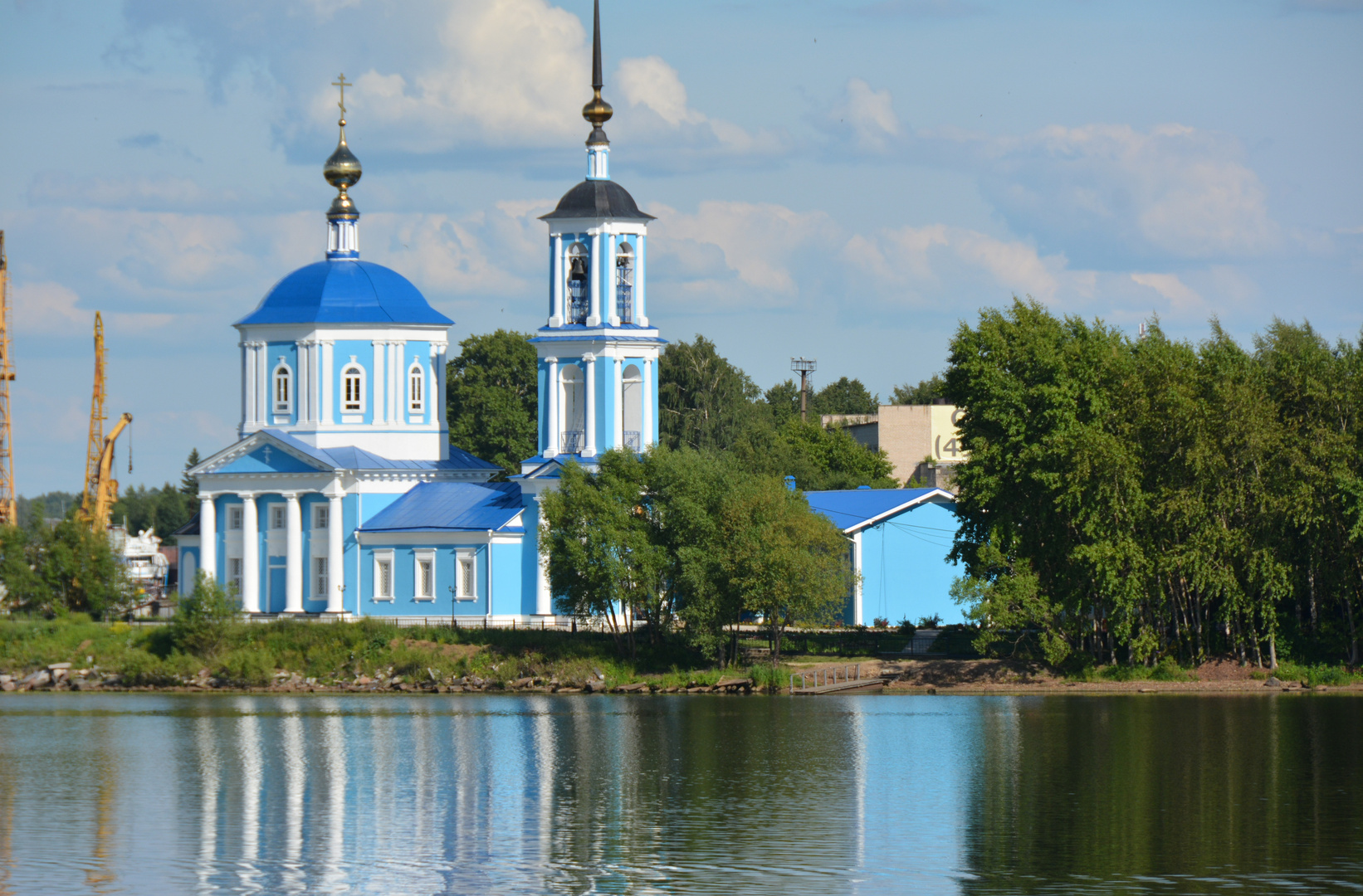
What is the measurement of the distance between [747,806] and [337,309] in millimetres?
40122

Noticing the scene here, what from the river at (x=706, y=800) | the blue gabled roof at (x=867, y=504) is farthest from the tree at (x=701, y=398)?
the river at (x=706, y=800)

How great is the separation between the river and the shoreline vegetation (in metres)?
4.49

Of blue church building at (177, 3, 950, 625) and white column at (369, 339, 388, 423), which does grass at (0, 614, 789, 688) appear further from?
white column at (369, 339, 388, 423)

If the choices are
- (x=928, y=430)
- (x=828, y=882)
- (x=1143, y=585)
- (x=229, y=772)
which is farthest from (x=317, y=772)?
(x=928, y=430)

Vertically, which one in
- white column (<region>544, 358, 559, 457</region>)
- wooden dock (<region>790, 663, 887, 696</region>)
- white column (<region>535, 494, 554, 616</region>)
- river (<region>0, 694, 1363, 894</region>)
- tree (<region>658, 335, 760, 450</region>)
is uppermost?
tree (<region>658, 335, 760, 450</region>)

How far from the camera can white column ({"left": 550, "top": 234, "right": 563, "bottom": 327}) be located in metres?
61.6

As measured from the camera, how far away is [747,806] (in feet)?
96.9

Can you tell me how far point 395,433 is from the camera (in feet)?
219

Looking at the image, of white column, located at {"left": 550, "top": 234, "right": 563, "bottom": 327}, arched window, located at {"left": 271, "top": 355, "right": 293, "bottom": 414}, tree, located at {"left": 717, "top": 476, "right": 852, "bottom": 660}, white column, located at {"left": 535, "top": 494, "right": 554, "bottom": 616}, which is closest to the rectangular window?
white column, located at {"left": 535, "top": 494, "right": 554, "bottom": 616}

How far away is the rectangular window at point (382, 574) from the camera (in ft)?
208

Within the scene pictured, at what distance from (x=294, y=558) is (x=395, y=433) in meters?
5.75

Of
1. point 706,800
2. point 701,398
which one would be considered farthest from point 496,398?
point 706,800

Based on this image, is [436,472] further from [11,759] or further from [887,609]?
[11,759]

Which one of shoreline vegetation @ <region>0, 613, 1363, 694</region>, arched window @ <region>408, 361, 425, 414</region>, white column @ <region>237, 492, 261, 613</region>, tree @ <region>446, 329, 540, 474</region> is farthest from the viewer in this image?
tree @ <region>446, 329, 540, 474</region>
